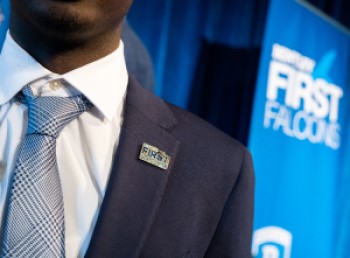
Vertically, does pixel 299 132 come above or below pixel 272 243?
above

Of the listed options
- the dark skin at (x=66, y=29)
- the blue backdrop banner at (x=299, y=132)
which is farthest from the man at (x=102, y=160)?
the blue backdrop banner at (x=299, y=132)

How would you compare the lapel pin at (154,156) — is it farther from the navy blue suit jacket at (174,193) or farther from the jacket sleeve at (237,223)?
the jacket sleeve at (237,223)

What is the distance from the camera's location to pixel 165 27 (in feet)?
8.20

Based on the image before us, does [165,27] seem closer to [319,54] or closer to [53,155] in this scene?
[319,54]

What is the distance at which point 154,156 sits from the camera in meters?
0.86

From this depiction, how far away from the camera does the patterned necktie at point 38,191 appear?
0.69 m

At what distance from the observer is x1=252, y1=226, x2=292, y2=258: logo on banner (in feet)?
7.31

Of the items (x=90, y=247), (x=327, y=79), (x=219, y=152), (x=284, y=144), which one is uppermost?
(x=327, y=79)

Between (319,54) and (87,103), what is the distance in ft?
5.96

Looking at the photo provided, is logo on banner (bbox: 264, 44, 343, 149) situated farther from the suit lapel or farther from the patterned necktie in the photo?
the patterned necktie

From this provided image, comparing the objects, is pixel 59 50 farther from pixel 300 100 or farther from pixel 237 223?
pixel 300 100

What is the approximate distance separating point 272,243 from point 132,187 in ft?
5.15

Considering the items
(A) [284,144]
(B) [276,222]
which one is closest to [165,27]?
(A) [284,144]

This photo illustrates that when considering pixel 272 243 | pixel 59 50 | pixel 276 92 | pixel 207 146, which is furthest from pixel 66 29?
pixel 272 243
